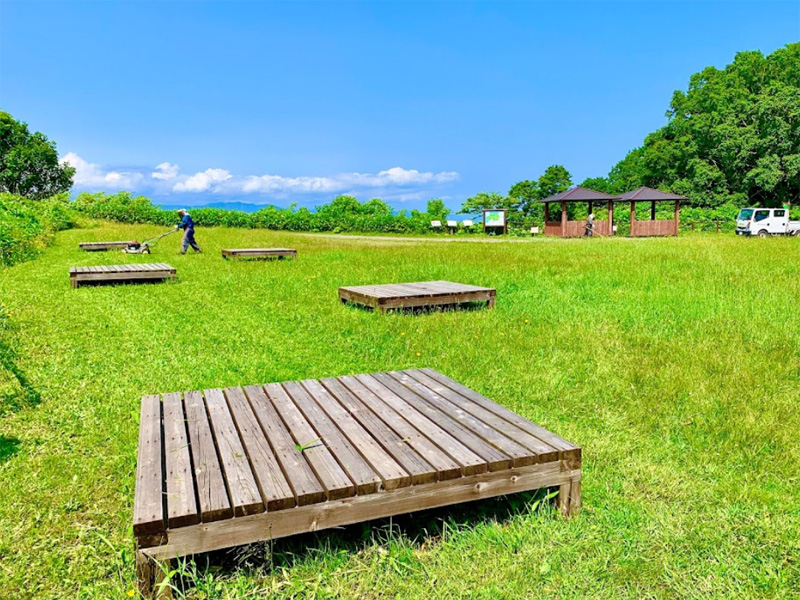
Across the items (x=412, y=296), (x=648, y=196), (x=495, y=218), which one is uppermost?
(x=648, y=196)

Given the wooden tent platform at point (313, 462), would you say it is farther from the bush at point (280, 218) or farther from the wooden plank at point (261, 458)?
the bush at point (280, 218)

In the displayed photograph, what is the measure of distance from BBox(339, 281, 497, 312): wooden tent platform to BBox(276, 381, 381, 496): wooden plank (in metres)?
3.99

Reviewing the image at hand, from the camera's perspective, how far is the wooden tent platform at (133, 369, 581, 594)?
2.39 m

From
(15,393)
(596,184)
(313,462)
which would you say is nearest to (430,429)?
(313,462)

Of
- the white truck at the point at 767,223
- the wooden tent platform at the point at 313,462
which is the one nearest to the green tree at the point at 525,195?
the white truck at the point at 767,223

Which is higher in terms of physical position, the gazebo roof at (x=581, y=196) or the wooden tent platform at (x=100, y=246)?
the gazebo roof at (x=581, y=196)

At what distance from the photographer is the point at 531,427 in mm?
3281

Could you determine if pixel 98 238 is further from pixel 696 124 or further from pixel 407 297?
pixel 696 124

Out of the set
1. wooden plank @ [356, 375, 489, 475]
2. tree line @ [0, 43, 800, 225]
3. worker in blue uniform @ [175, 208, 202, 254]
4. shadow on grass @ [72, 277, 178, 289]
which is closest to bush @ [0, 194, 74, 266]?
worker in blue uniform @ [175, 208, 202, 254]

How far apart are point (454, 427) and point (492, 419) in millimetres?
265

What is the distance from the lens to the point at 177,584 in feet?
8.29

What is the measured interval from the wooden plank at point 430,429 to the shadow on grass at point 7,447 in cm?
222

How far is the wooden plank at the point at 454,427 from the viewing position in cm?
278

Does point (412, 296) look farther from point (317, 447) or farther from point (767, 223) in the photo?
point (767, 223)
